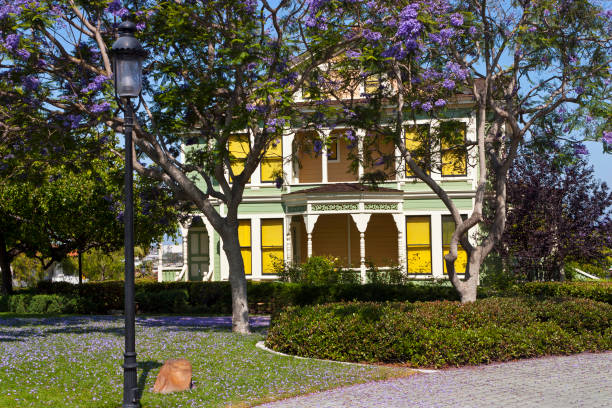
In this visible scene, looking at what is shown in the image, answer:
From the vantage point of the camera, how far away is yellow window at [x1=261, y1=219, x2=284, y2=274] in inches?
1117

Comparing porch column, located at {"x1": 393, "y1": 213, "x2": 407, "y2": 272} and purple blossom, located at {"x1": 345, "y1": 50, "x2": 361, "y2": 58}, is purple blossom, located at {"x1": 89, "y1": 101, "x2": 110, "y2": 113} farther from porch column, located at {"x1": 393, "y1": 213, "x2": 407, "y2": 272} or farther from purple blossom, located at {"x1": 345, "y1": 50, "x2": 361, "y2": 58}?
porch column, located at {"x1": 393, "y1": 213, "x2": 407, "y2": 272}

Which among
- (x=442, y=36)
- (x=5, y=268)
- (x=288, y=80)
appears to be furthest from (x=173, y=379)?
(x=5, y=268)

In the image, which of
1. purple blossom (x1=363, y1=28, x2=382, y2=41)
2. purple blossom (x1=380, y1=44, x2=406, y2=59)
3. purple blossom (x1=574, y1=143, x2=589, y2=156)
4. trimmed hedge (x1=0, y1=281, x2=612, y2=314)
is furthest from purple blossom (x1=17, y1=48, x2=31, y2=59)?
purple blossom (x1=574, y1=143, x2=589, y2=156)

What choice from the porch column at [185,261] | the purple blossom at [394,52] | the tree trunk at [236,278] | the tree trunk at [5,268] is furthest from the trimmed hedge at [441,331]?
the tree trunk at [5,268]

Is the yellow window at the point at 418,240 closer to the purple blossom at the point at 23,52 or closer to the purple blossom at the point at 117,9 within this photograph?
the purple blossom at the point at 117,9

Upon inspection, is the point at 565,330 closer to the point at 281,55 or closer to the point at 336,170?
the point at 281,55

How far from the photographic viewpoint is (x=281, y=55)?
15516mm

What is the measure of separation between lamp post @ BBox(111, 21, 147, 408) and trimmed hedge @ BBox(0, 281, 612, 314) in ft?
34.4

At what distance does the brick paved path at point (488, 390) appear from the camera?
30.2 ft

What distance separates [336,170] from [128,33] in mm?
20793

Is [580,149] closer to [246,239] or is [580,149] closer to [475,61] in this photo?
[475,61]

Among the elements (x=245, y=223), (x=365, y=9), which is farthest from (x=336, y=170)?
(x=365, y=9)

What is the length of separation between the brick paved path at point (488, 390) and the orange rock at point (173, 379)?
142 cm

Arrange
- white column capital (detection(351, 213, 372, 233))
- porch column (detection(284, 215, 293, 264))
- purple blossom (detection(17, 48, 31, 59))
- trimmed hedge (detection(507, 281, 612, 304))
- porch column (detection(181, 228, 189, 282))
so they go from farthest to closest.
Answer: porch column (detection(181, 228, 189, 282)) → porch column (detection(284, 215, 293, 264)) → white column capital (detection(351, 213, 372, 233)) → trimmed hedge (detection(507, 281, 612, 304)) → purple blossom (detection(17, 48, 31, 59))
